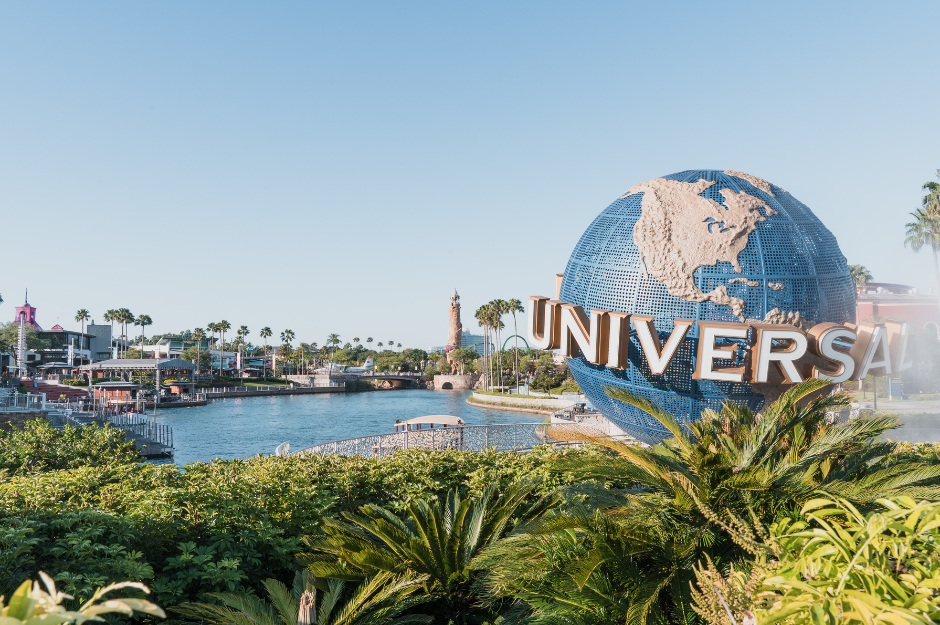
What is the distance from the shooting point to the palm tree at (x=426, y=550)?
24.8ft

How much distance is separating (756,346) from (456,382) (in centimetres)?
9900

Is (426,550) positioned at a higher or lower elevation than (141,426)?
higher

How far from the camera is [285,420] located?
57188 millimetres

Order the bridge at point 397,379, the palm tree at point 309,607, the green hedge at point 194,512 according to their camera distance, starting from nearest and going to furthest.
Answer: the palm tree at point 309,607 → the green hedge at point 194,512 → the bridge at point 397,379

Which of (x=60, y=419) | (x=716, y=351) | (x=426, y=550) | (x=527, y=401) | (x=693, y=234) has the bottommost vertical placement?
(x=527, y=401)

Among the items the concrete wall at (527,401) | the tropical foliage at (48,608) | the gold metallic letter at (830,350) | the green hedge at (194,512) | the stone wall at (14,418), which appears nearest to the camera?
the tropical foliage at (48,608)

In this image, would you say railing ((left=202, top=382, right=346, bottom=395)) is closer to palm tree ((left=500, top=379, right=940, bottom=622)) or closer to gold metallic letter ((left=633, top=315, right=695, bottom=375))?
gold metallic letter ((left=633, top=315, right=695, bottom=375))

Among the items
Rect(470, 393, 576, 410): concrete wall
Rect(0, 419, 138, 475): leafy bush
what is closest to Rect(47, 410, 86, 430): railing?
Rect(0, 419, 138, 475): leafy bush

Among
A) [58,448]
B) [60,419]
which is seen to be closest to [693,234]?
[58,448]

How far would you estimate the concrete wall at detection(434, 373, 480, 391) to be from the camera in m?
109

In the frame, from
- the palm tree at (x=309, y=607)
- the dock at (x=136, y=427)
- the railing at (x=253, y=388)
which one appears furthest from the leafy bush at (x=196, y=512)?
the railing at (x=253, y=388)

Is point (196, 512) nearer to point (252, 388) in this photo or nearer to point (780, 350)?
point (780, 350)

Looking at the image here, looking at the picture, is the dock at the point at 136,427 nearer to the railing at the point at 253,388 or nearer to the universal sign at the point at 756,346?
the universal sign at the point at 756,346

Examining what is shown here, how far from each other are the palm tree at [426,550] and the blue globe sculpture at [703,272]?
17.1 ft
